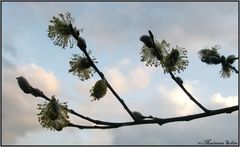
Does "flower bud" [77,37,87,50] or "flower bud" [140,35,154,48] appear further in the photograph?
"flower bud" [140,35,154,48]

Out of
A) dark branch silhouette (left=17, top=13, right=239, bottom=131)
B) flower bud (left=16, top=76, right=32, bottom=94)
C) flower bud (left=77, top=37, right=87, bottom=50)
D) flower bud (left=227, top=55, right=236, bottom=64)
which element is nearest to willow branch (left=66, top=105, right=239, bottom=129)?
dark branch silhouette (left=17, top=13, right=239, bottom=131)

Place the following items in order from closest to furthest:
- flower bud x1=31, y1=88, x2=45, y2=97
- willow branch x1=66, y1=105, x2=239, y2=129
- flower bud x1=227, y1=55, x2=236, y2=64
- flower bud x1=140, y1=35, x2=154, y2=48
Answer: willow branch x1=66, y1=105, x2=239, y2=129
flower bud x1=31, y1=88, x2=45, y2=97
flower bud x1=140, y1=35, x2=154, y2=48
flower bud x1=227, y1=55, x2=236, y2=64

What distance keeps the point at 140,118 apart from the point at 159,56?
0.65 meters

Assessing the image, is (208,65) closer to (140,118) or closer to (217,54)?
(217,54)

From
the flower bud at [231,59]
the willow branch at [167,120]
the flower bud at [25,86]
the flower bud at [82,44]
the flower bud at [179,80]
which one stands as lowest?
the willow branch at [167,120]

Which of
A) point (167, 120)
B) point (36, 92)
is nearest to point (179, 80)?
point (167, 120)

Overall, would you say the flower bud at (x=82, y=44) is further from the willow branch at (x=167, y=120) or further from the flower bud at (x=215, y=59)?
the flower bud at (x=215, y=59)

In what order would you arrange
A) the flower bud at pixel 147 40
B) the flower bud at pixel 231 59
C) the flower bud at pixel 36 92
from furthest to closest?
the flower bud at pixel 231 59
the flower bud at pixel 147 40
the flower bud at pixel 36 92

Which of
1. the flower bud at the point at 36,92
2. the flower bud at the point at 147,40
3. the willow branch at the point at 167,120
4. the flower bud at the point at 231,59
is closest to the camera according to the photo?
the willow branch at the point at 167,120

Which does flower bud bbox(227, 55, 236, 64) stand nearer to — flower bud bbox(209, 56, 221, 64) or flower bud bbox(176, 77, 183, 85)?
flower bud bbox(209, 56, 221, 64)

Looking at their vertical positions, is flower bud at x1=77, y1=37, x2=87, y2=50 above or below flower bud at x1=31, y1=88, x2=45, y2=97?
above

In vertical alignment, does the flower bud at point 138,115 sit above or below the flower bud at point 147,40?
below

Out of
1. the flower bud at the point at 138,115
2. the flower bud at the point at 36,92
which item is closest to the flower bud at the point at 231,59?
the flower bud at the point at 138,115

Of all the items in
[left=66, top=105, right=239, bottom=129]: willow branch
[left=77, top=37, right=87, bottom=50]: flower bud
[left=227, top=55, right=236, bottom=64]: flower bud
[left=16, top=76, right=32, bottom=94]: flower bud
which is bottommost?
[left=66, top=105, right=239, bottom=129]: willow branch
